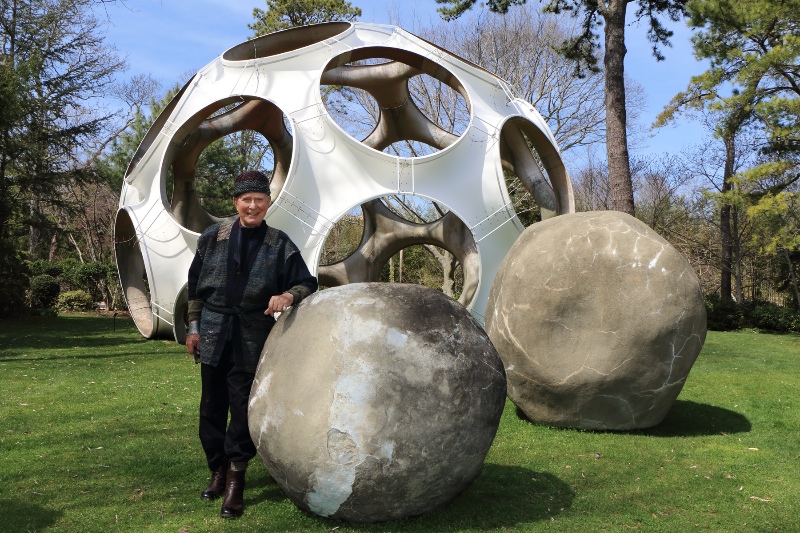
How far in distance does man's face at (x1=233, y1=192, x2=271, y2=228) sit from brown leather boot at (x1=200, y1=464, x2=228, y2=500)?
1.60m

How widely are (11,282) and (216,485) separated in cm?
1714

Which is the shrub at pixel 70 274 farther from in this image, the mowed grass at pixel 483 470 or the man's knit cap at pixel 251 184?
the man's knit cap at pixel 251 184

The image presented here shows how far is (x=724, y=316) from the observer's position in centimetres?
2120

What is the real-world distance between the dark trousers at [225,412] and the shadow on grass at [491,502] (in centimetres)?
36

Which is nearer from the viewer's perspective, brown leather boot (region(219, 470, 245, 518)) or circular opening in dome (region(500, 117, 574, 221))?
brown leather boot (region(219, 470, 245, 518))

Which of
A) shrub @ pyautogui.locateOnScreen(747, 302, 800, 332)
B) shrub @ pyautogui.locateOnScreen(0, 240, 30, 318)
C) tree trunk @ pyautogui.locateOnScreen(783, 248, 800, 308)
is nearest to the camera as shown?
shrub @ pyautogui.locateOnScreen(0, 240, 30, 318)

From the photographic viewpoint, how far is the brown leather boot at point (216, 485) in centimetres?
440

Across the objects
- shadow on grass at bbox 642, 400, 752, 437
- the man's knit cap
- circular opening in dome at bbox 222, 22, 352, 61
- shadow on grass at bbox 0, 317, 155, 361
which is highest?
circular opening in dome at bbox 222, 22, 352, 61

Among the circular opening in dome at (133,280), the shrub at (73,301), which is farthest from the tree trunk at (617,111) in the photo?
the shrub at (73,301)

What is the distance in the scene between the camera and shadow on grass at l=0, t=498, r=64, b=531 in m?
3.88

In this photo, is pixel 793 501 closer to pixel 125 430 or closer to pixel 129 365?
pixel 125 430

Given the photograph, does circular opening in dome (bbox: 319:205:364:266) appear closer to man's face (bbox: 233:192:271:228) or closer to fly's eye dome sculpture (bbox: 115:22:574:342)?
fly's eye dome sculpture (bbox: 115:22:574:342)

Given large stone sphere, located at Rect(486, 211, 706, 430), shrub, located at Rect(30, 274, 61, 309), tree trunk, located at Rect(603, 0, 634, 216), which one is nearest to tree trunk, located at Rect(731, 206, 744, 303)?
tree trunk, located at Rect(603, 0, 634, 216)

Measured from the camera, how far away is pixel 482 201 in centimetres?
1030
